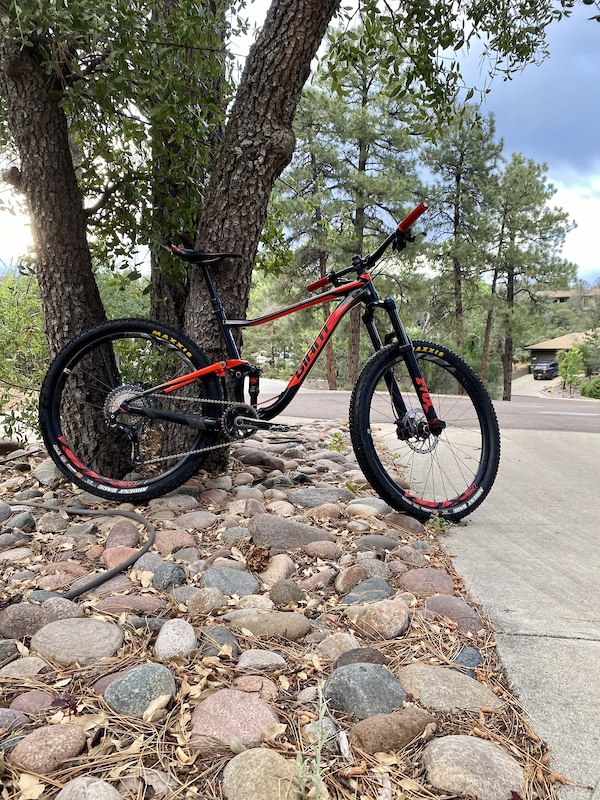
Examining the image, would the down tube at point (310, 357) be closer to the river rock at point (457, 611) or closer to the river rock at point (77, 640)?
the river rock at point (457, 611)

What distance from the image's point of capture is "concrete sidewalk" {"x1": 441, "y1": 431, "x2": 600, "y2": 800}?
1233mm

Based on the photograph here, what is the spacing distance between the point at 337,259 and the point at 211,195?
12125 millimetres

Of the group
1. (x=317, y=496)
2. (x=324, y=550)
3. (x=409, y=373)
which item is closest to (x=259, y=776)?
(x=324, y=550)

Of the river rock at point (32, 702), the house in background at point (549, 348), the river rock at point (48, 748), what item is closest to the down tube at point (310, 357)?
the river rock at point (32, 702)

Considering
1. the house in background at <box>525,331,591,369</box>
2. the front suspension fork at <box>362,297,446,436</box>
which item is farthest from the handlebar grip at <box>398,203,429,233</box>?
the house in background at <box>525,331,591,369</box>

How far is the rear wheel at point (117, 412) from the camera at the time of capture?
275 cm

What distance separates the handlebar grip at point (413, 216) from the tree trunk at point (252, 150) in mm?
809

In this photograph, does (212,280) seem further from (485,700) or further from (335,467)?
(485,700)

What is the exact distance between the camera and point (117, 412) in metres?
2.79

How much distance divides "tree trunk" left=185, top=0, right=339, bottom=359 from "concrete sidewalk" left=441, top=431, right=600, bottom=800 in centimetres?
174

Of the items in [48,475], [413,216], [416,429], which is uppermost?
[413,216]

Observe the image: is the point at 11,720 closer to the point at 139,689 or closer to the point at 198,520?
the point at 139,689

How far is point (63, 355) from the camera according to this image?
2.75m

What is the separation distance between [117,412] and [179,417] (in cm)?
34
